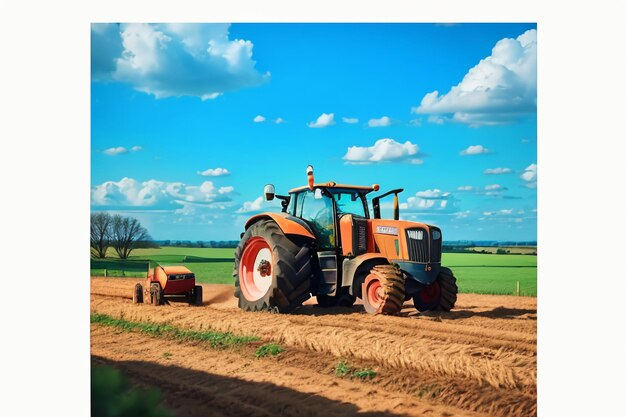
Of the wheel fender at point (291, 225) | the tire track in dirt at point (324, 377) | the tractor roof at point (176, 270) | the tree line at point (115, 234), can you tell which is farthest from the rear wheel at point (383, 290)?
the tree line at point (115, 234)

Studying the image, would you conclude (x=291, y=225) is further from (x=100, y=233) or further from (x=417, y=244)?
(x=100, y=233)

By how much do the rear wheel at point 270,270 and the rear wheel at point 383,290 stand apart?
31.7 inches

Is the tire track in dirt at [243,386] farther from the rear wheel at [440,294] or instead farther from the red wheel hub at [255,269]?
the rear wheel at [440,294]

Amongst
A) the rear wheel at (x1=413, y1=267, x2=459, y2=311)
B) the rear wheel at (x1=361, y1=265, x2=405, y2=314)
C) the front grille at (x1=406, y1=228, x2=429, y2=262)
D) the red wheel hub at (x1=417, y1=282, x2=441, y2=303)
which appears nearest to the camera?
the rear wheel at (x1=361, y1=265, x2=405, y2=314)

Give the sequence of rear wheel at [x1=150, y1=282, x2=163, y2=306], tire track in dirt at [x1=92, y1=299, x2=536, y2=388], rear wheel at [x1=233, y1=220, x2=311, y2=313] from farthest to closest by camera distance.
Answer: rear wheel at [x1=150, y1=282, x2=163, y2=306] → rear wheel at [x1=233, y1=220, x2=311, y2=313] → tire track in dirt at [x1=92, y1=299, x2=536, y2=388]

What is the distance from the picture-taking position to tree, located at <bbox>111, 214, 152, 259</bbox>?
689cm

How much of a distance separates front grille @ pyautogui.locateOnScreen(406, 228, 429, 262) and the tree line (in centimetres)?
334

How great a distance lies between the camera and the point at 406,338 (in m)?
7.00

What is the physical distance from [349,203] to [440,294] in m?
1.78

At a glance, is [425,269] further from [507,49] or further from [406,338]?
[507,49]

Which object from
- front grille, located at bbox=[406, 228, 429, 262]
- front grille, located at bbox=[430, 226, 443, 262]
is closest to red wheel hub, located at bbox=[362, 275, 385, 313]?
front grille, located at bbox=[406, 228, 429, 262]

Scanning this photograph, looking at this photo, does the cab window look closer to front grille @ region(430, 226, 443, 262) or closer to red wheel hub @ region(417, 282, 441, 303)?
front grille @ region(430, 226, 443, 262)

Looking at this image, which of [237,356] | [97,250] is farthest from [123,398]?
[97,250]

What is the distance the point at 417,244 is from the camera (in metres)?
8.52
